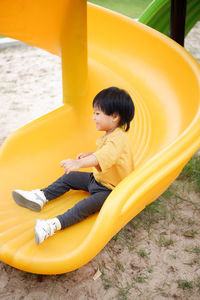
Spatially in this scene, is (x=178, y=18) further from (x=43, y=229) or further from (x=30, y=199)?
(x=43, y=229)

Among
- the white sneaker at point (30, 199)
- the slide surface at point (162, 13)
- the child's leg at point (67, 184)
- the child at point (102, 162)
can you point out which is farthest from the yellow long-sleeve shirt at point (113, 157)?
the slide surface at point (162, 13)

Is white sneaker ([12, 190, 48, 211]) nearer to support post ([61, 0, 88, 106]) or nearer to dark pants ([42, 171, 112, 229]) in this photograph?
dark pants ([42, 171, 112, 229])

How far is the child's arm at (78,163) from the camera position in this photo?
4.50 feet

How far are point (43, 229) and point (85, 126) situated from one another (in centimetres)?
80

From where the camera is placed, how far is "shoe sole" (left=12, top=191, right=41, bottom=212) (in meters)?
1.70

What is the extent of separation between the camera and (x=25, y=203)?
1708 mm

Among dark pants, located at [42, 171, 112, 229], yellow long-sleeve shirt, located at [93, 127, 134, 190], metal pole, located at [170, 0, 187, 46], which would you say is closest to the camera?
yellow long-sleeve shirt, located at [93, 127, 134, 190]

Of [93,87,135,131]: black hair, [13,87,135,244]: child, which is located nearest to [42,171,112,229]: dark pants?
[13,87,135,244]: child

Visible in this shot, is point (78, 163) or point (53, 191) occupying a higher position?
point (78, 163)

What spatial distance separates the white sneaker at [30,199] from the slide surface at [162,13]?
75.1 inches

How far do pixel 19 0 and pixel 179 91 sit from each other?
3.12ft

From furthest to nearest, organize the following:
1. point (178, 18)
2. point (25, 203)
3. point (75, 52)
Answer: point (178, 18) < point (75, 52) < point (25, 203)

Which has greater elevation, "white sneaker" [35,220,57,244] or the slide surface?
the slide surface

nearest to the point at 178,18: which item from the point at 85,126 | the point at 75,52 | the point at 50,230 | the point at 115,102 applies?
the point at 75,52
